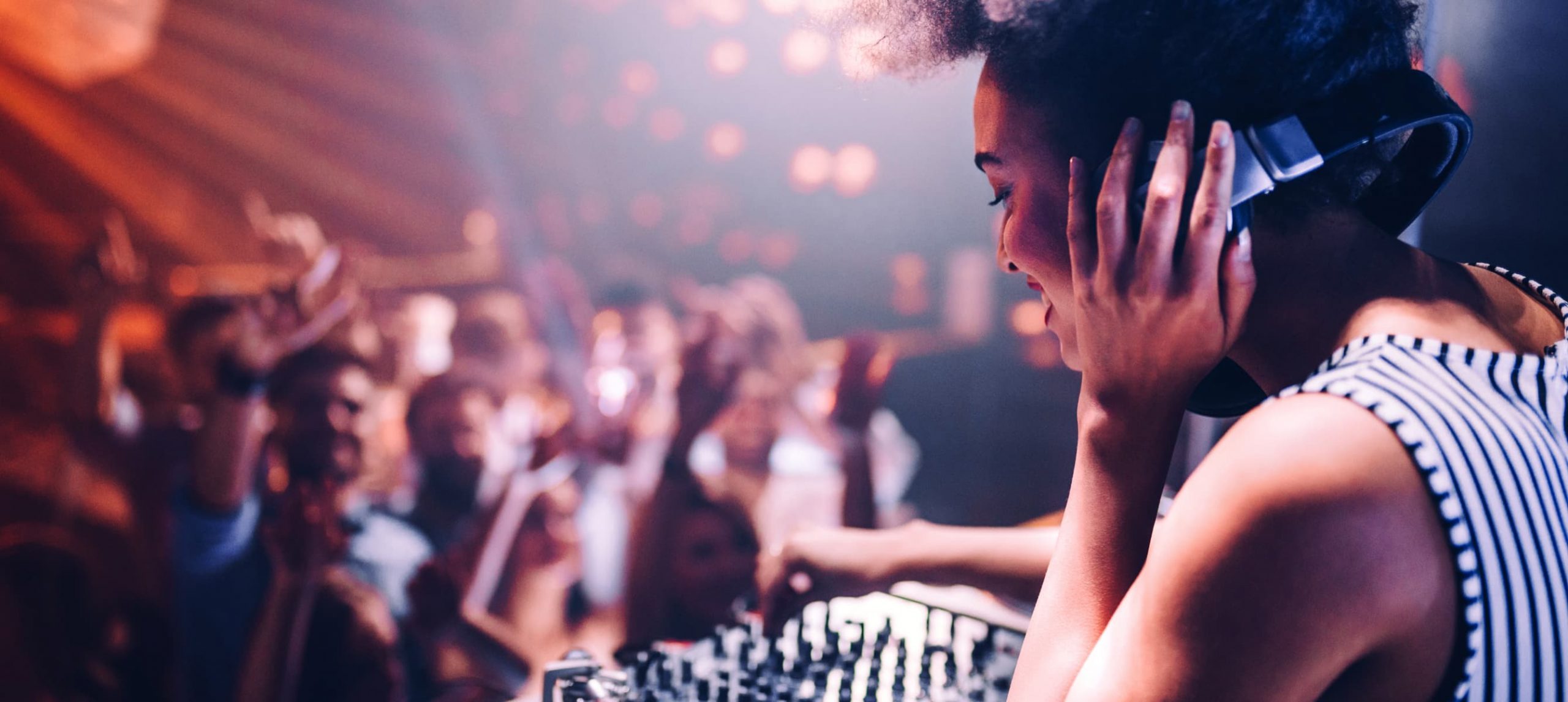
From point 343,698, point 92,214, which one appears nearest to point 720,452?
point 343,698

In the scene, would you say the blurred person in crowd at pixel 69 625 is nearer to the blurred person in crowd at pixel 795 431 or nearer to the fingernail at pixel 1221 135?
the blurred person in crowd at pixel 795 431

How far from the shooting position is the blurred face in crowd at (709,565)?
119 inches

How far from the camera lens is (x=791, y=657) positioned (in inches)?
36.4

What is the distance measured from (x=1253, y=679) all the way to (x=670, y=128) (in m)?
2.99

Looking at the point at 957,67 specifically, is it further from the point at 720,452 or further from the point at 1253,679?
the point at 720,452

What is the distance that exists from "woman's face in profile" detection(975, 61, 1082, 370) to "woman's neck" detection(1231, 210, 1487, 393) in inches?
5.4

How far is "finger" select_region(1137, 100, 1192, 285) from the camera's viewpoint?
55 cm

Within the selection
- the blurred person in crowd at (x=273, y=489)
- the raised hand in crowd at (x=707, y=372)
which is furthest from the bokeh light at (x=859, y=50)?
the blurred person in crowd at (x=273, y=489)

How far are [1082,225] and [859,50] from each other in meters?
0.29

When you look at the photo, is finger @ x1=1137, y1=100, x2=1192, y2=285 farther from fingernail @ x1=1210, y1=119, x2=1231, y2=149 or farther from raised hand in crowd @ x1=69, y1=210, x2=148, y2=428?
raised hand in crowd @ x1=69, y1=210, x2=148, y2=428

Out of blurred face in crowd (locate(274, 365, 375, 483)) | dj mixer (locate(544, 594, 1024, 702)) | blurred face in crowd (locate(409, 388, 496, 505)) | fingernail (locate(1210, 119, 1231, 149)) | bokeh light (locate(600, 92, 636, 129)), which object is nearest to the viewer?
fingernail (locate(1210, 119, 1231, 149))

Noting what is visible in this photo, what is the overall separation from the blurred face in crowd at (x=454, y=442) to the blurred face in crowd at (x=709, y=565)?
0.74 metres

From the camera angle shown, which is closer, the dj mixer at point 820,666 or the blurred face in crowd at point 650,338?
the dj mixer at point 820,666

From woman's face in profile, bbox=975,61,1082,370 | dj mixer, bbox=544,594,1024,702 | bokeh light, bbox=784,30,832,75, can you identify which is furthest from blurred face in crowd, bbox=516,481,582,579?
woman's face in profile, bbox=975,61,1082,370
